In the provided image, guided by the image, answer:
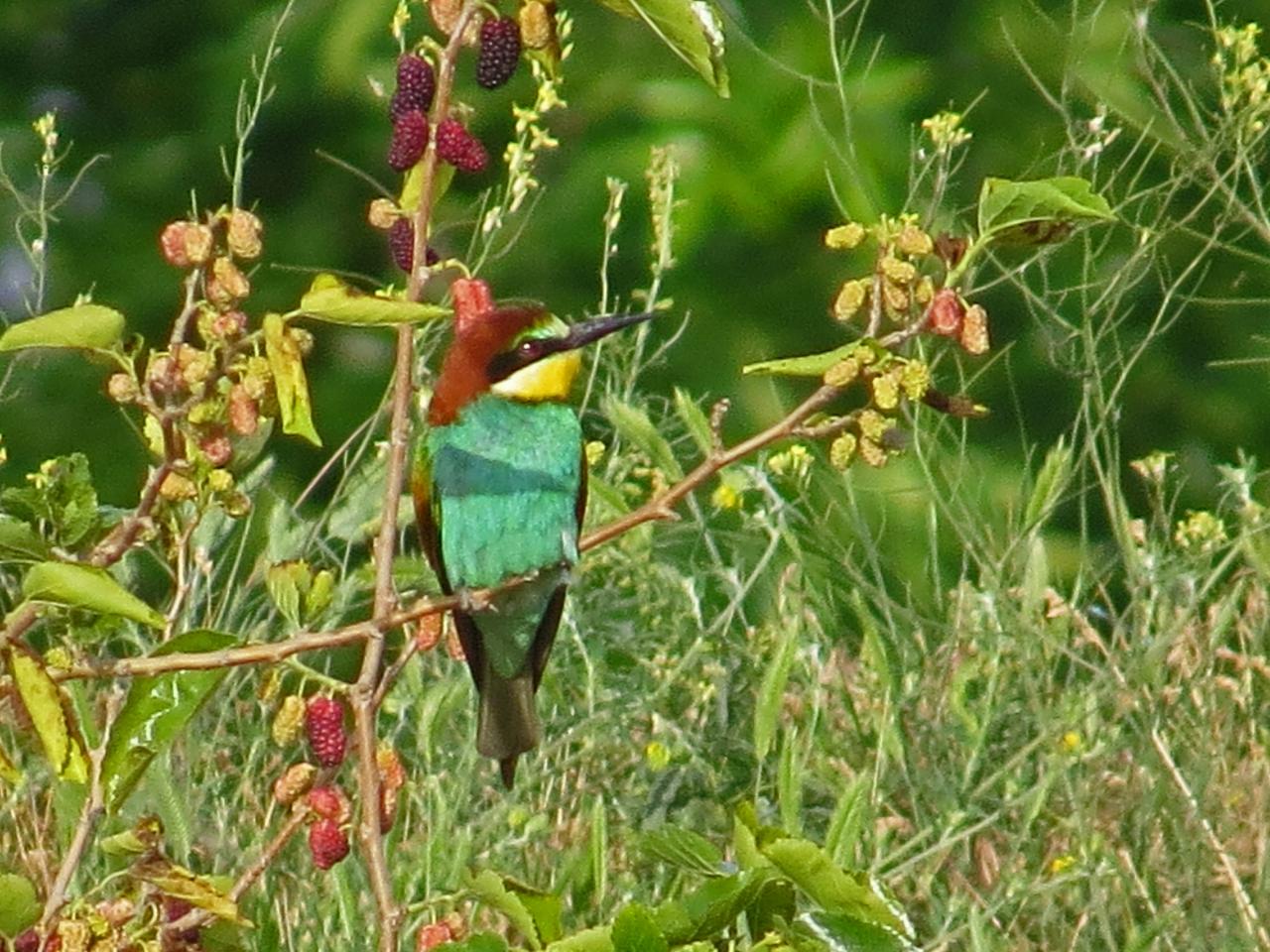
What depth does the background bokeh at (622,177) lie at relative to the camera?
4844mm

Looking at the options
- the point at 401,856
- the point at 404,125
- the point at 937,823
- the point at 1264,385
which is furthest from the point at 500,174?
the point at 404,125

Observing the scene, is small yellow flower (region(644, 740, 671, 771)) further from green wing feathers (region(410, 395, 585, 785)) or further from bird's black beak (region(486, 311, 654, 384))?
bird's black beak (region(486, 311, 654, 384))

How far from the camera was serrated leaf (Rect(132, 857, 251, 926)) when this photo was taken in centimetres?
140

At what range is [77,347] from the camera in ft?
4.59

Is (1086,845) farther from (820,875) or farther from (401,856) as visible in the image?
(820,875)

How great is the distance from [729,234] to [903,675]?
2.48 metres

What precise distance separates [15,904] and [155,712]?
0.12 metres

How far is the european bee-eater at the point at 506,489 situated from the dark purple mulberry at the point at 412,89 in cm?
73

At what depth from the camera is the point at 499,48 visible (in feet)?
4.91

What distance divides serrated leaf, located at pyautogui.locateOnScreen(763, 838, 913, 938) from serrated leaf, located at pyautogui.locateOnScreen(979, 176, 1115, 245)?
1.12 feet

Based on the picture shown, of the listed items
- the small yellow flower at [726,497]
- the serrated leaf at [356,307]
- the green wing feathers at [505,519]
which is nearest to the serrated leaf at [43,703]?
the serrated leaf at [356,307]

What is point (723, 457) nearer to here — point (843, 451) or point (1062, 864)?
point (843, 451)

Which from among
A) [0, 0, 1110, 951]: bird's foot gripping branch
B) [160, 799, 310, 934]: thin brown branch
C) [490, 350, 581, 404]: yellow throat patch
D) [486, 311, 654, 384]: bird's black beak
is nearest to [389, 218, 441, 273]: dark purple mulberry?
[0, 0, 1110, 951]: bird's foot gripping branch

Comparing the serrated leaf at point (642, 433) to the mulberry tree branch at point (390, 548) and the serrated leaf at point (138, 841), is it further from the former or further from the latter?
the serrated leaf at point (138, 841)
